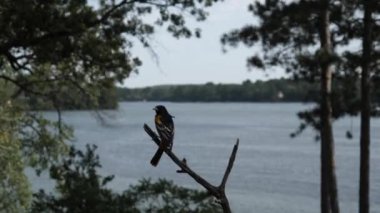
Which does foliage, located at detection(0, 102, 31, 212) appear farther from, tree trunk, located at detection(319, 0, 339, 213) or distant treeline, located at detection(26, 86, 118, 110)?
A: tree trunk, located at detection(319, 0, 339, 213)

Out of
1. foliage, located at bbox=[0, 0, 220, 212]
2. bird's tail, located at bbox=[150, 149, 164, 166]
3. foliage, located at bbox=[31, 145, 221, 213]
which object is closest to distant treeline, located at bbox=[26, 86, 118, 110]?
foliage, located at bbox=[0, 0, 220, 212]

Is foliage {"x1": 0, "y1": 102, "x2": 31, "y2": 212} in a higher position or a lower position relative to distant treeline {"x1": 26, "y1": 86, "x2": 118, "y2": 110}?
lower

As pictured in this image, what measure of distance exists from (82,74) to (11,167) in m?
5.09

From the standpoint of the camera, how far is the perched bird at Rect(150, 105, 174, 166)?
7.82ft

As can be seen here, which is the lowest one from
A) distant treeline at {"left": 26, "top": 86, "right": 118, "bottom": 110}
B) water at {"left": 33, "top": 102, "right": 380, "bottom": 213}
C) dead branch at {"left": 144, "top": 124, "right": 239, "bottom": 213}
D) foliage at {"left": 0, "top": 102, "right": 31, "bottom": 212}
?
water at {"left": 33, "top": 102, "right": 380, "bottom": 213}

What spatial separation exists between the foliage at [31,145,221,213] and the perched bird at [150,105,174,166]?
7.75 metres

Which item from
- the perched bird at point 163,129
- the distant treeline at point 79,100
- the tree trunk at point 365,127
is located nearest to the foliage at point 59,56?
the distant treeline at point 79,100

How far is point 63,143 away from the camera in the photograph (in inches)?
679

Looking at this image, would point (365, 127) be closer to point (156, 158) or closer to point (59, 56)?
point (59, 56)

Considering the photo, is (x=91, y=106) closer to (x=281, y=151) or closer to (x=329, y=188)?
(x=329, y=188)

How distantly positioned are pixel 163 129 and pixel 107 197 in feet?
28.0

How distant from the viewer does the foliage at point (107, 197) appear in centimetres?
1058

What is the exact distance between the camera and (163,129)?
98.0 inches

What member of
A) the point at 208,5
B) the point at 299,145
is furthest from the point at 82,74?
the point at 299,145
